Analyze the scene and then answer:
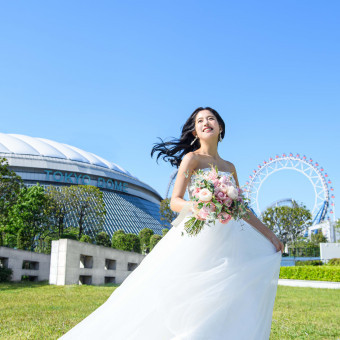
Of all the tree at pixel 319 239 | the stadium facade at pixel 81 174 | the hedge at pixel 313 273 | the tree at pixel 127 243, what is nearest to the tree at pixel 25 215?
the tree at pixel 127 243

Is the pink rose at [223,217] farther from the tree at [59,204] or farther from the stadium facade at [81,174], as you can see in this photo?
the stadium facade at [81,174]

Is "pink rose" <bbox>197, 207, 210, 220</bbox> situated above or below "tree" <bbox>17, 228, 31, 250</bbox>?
above

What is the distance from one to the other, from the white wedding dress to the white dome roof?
5255cm

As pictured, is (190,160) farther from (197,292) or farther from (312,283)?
(312,283)

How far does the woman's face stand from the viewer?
4.25m

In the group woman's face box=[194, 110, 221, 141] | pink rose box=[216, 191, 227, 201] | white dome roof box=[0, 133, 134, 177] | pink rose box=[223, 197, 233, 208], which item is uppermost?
white dome roof box=[0, 133, 134, 177]

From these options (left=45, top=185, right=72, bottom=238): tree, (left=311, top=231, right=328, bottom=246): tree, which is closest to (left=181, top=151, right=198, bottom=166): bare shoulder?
(left=45, top=185, right=72, bottom=238): tree

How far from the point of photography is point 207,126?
427cm

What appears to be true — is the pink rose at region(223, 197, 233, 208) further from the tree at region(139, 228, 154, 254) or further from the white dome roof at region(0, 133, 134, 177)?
the white dome roof at region(0, 133, 134, 177)

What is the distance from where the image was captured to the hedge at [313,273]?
19375 mm

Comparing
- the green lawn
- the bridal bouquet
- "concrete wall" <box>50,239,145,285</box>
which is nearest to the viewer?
the bridal bouquet

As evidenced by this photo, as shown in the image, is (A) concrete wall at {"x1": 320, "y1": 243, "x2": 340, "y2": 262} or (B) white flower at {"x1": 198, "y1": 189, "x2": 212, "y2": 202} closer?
(B) white flower at {"x1": 198, "y1": 189, "x2": 212, "y2": 202}

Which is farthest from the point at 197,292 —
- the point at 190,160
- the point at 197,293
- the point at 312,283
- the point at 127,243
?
the point at 127,243

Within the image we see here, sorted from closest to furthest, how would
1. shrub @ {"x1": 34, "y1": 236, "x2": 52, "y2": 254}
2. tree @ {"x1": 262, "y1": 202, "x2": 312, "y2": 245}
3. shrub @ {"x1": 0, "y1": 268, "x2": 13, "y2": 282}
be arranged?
1. shrub @ {"x1": 0, "y1": 268, "x2": 13, "y2": 282}
2. shrub @ {"x1": 34, "y1": 236, "x2": 52, "y2": 254}
3. tree @ {"x1": 262, "y1": 202, "x2": 312, "y2": 245}
